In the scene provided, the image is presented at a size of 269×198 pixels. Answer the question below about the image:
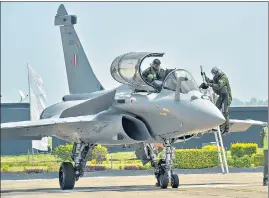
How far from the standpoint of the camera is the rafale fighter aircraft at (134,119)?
21469mm

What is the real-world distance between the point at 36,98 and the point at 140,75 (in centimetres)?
845

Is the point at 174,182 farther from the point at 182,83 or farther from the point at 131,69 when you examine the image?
the point at 131,69

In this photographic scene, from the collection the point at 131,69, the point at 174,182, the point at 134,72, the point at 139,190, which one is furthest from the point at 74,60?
the point at 139,190

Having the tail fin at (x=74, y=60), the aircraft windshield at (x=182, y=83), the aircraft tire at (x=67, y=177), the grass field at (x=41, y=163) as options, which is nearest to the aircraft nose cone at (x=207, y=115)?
the aircraft windshield at (x=182, y=83)

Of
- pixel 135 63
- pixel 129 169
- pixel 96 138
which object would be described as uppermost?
pixel 135 63

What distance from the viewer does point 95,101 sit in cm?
2359

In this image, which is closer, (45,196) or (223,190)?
(45,196)

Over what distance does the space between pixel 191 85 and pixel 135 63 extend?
1.59 meters

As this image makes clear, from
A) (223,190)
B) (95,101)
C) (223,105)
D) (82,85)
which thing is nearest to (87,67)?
(82,85)

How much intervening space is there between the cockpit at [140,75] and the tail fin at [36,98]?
6922 millimetres

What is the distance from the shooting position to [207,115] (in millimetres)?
20984

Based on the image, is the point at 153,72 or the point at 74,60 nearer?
the point at 153,72

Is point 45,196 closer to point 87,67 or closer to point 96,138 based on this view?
point 96,138

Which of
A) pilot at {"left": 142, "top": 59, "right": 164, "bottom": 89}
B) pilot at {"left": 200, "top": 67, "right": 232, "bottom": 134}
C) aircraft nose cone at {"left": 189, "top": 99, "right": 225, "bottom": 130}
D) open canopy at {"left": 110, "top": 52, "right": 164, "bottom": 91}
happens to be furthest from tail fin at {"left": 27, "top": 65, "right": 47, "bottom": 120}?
aircraft nose cone at {"left": 189, "top": 99, "right": 225, "bottom": 130}
